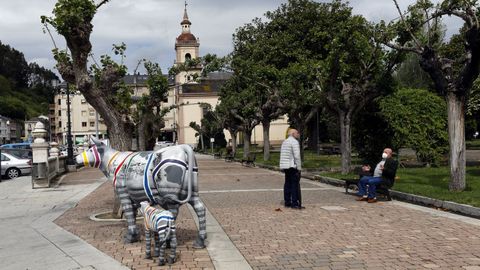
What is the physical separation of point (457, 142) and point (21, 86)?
145 m

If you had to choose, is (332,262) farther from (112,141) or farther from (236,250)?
(112,141)

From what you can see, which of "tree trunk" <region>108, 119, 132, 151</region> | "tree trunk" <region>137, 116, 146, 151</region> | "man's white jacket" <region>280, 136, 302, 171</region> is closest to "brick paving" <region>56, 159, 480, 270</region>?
"man's white jacket" <region>280, 136, 302, 171</region>

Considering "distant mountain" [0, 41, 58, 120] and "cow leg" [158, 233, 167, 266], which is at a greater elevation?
"distant mountain" [0, 41, 58, 120]

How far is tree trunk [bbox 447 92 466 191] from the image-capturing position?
40.1 ft

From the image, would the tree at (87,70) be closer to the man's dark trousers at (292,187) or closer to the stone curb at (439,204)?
the man's dark trousers at (292,187)

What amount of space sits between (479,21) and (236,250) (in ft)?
27.8

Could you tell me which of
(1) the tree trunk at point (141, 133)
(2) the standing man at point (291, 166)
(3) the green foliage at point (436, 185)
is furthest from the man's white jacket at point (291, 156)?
(1) the tree trunk at point (141, 133)

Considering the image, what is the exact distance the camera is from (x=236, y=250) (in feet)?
24.3

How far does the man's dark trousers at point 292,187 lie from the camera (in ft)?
38.6

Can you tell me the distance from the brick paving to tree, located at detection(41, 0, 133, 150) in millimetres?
2224

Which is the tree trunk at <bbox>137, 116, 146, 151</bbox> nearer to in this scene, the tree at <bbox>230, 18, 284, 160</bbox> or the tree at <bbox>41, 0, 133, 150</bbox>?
the tree at <bbox>41, 0, 133, 150</bbox>

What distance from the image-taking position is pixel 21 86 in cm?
14112

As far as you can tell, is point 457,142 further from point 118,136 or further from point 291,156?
point 118,136

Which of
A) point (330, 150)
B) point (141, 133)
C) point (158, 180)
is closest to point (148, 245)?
point (158, 180)
